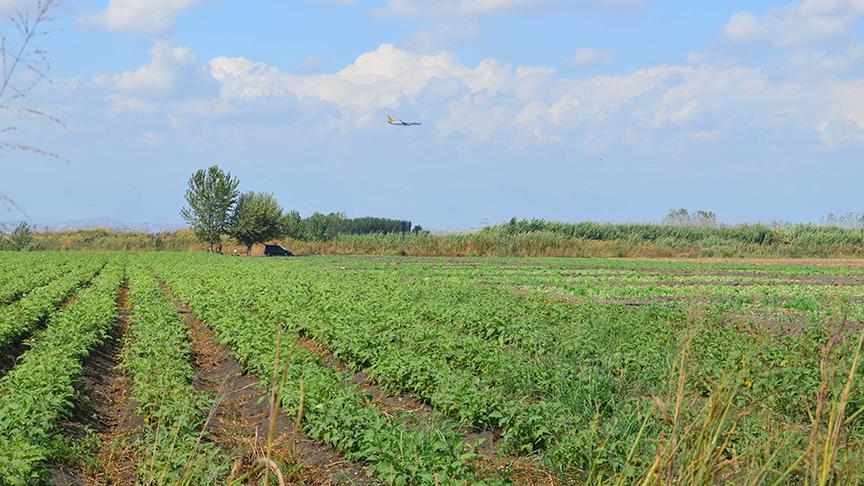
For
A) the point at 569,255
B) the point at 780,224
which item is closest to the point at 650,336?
the point at 569,255

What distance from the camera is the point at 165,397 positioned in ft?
32.3

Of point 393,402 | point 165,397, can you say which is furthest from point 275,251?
point 165,397

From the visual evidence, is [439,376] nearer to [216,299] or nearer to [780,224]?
[216,299]

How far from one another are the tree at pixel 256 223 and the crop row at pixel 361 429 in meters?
55.2

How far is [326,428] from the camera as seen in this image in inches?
323

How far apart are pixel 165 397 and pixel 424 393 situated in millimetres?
2813

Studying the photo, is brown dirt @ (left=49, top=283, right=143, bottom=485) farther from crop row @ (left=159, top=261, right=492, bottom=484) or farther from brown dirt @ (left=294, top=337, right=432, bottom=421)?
brown dirt @ (left=294, top=337, right=432, bottom=421)

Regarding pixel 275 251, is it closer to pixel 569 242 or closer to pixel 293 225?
pixel 293 225

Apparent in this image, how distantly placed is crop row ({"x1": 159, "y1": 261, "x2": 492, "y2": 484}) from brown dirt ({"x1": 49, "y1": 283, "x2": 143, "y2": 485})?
1.57 m

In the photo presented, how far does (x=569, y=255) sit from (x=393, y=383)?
52.8 meters

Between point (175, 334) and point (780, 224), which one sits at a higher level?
point (780, 224)

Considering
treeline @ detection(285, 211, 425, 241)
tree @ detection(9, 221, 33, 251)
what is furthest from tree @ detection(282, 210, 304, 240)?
tree @ detection(9, 221, 33, 251)

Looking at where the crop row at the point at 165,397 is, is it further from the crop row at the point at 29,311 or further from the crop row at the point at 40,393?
the crop row at the point at 29,311

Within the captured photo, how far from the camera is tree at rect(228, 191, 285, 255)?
68312 millimetres
